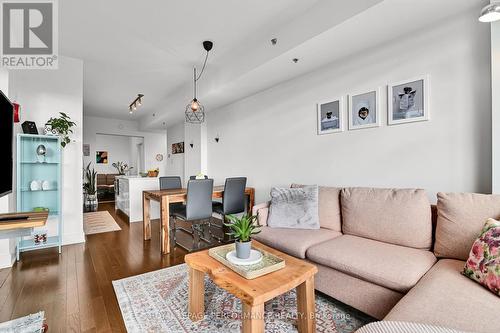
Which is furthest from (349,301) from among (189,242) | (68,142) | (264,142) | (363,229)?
(68,142)

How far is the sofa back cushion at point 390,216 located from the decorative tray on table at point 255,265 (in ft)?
3.21

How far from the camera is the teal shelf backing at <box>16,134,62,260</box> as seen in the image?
286 cm

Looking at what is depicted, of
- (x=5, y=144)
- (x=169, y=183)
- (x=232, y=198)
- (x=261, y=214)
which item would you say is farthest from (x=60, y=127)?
(x=261, y=214)

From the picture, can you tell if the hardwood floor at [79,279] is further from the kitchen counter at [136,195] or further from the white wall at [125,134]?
the white wall at [125,134]

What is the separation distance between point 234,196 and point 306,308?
2.09 m

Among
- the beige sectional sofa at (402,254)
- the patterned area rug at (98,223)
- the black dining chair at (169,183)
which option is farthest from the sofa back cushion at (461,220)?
the patterned area rug at (98,223)

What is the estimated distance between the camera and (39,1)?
222 cm

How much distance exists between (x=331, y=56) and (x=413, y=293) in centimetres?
232

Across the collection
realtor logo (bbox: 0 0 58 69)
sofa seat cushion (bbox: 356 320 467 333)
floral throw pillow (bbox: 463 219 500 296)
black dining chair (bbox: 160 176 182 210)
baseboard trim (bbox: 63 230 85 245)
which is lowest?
baseboard trim (bbox: 63 230 85 245)

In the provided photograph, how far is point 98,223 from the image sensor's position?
4480 mm

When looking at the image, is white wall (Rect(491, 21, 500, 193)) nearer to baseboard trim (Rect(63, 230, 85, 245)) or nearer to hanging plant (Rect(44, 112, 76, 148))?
hanging plant (Rect(44, 112, 76, 148))

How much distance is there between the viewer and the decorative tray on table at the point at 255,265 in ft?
4.53

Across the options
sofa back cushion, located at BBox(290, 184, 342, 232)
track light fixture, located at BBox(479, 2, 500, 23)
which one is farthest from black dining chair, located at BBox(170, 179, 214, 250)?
track light fixture, located at BBox(479, 2, 500, 23)

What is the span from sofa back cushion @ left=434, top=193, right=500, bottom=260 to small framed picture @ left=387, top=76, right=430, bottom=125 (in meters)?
0.80
